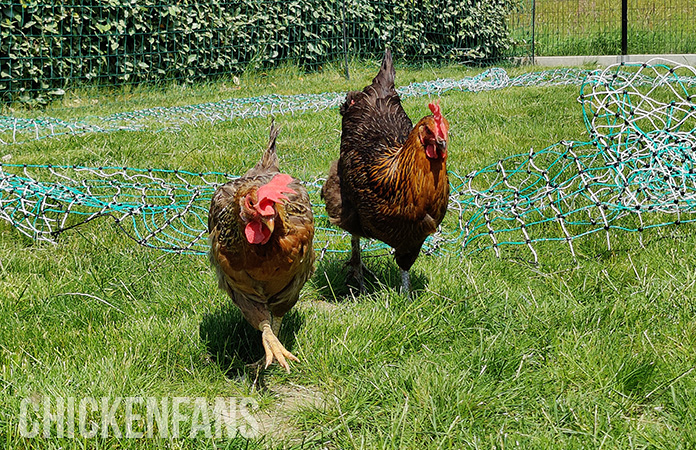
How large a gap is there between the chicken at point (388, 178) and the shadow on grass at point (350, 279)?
0.09 m

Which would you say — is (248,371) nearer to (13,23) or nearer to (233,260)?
(233,260)

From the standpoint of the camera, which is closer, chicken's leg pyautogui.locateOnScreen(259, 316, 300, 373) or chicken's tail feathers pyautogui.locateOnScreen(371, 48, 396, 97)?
chicken's leg pyautogui.locateOnScreen(259, 316, 300, 373)

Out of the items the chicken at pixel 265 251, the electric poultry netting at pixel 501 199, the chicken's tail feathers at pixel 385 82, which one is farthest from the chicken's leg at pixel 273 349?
the chicken's tail feathers at pixel 385 82

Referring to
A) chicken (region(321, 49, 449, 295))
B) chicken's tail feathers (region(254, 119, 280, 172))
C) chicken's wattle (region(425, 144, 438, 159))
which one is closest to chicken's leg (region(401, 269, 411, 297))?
chicken (region(321, 49, 449, 295))

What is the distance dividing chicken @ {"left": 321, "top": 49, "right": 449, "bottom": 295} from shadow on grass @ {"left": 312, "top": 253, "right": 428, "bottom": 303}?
89 mm

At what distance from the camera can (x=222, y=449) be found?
2123mm

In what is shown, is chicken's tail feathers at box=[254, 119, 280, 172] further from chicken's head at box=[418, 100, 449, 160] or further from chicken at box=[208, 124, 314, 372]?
chicken's head at box=[418, 100, 449, 160]

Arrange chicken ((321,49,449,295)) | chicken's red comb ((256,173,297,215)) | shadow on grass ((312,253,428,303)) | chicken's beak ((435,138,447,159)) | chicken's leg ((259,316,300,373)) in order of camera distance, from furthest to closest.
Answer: shadow on grass ((312,253,428,303)), chicken ((321,49,449,295)), chicken's beak ((435,138,447,159)), chicken's leg ((259,316,300,373)), chicken's red comb ((256,173,297,215))

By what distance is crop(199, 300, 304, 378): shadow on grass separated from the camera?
9.29ft

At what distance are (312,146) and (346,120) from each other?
2467mm

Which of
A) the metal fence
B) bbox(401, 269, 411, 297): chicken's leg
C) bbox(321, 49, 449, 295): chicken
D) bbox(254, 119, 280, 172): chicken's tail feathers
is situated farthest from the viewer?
the metal fence

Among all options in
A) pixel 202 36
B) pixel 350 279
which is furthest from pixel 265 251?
pixel 202 36

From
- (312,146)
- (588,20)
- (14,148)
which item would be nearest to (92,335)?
(312,146)

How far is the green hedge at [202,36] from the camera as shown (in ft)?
28.9
